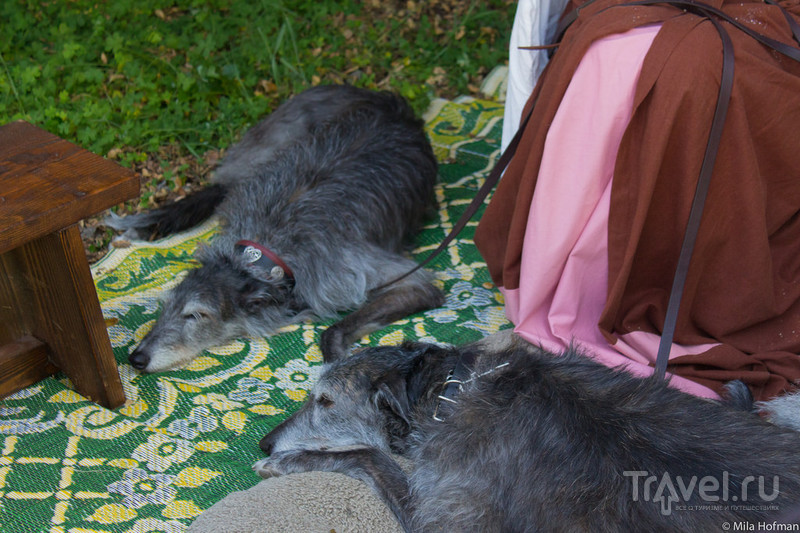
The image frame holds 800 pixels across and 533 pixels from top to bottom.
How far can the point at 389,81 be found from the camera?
6.83m

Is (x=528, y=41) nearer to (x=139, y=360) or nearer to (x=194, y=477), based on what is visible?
(x=139, y=360)

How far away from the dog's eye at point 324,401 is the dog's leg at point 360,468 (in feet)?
0.62

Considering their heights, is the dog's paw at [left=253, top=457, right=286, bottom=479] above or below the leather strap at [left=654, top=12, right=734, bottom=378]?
below

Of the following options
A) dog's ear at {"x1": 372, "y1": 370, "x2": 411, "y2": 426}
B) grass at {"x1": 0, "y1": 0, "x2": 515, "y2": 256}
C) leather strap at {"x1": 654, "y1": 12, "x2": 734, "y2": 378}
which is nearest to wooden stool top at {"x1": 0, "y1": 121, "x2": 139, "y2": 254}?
dog's ear at {"x1": 372, "y1": 370, "x2": 411, "y2": 426}

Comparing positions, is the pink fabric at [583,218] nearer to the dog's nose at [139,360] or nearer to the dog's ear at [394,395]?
the dog's ear at [394,395]

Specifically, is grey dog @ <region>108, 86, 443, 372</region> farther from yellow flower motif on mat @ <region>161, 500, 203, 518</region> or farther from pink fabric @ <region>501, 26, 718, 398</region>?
yellow flower motif on mat @ <region>161, 500, 203, 518</region>

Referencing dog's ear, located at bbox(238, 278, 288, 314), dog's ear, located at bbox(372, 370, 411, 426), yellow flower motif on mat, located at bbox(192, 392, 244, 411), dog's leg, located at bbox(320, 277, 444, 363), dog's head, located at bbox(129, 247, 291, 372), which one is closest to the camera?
dog's ear, located at bbox(372, 370, 411, 426)

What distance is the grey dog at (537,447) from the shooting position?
7.48ft

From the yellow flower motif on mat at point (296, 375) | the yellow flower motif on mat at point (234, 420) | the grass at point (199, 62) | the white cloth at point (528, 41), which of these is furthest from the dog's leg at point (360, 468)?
the grass at point (199, 62)

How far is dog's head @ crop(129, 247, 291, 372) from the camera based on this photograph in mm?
3809

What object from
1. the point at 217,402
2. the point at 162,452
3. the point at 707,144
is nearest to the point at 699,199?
the point at 707,144

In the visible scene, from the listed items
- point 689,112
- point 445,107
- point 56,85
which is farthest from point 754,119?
point 56,85

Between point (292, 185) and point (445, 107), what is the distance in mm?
2313

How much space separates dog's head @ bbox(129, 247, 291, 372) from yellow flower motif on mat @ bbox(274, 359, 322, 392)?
0.34 m
